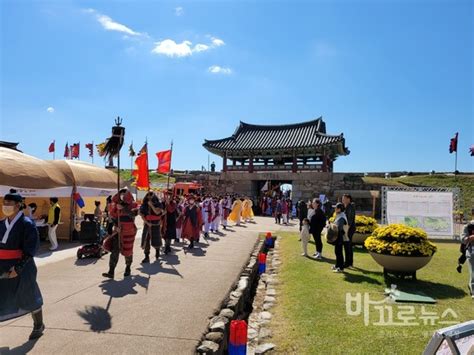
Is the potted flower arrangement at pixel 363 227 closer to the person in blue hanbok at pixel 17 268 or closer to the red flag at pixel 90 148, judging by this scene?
the person in blue hanbok at pixel 17 268

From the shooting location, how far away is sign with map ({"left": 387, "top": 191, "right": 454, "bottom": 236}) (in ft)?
51.4

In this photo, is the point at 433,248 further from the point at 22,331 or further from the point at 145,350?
the point at 22,331

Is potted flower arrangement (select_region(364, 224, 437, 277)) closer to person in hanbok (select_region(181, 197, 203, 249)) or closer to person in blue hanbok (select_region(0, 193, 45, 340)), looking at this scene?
person in hanbok (select_region(181, 197, 203, 249))

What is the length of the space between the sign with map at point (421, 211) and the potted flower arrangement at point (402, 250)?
28.8 feet

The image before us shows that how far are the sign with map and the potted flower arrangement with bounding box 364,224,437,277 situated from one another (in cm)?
876

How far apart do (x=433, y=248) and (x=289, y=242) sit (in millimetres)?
6769

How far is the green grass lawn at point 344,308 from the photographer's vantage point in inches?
177

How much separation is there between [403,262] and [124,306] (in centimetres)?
567

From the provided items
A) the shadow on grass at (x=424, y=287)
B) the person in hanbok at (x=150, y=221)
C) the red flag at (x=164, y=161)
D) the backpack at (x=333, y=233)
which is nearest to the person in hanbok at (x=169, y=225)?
the person in hanbok at (x=150, y=221)

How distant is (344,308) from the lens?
588cm

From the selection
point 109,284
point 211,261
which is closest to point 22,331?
point 109,284

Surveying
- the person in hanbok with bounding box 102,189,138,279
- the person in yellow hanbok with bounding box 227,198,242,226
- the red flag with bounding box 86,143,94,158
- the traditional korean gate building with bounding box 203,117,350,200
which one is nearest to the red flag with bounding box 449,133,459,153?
the traditional korean gate building with bounding box 203,117,350,200

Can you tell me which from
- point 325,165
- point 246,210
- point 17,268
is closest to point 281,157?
point 325,165

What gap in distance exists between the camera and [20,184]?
10.6 m
